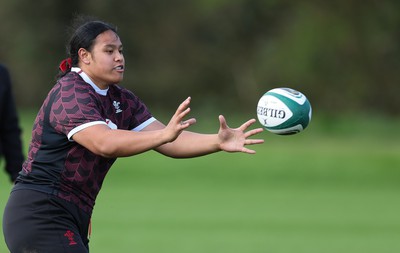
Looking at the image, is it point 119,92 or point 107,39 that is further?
point 119,92

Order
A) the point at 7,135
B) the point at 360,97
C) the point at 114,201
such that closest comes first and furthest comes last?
1. the point at 7,135
2. the point at 114,201
3. the point at 360,97

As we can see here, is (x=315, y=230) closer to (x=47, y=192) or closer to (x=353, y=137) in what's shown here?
(x=47, y=192)

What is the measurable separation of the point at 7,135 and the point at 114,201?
27.2 feet

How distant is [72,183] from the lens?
18.4 feet

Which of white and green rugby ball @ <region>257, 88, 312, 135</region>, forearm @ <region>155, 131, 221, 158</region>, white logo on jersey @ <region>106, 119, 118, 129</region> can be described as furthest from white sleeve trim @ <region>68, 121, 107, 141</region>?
white and green rugby ball @ <region>257, 88, 312, 135</region>

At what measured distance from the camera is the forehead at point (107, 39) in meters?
5.75

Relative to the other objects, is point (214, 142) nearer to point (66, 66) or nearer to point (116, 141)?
point (116, 141)

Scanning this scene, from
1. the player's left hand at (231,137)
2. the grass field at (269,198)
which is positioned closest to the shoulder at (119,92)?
the player's left hand at (231,137)

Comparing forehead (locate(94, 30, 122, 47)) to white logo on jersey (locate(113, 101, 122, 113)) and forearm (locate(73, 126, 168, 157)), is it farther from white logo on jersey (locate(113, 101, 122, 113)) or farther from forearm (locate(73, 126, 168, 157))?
forearm (locate(73, 126, 168, 157))

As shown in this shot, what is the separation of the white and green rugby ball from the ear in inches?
46.1

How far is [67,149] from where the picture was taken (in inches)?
220

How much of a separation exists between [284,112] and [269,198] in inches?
449

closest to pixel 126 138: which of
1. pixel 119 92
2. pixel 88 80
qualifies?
pixel 88 80

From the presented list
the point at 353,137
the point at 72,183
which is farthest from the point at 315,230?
the point at 353,137
